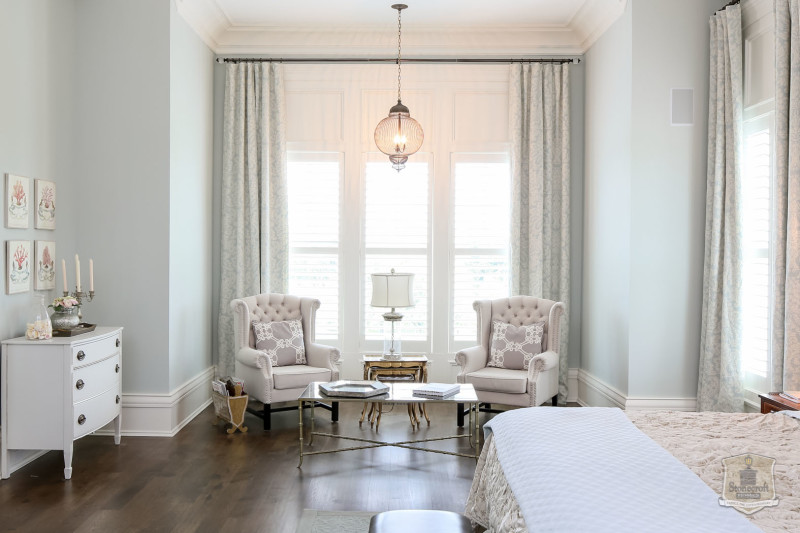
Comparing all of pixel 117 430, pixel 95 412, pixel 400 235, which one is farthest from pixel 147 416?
pixel 400 235

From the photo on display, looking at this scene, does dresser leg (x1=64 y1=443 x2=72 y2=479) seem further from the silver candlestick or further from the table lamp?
the table lamp

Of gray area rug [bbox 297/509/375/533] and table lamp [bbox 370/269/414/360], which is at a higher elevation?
table lamp [bbox 370/269/414/360]

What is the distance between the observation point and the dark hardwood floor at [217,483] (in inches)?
134

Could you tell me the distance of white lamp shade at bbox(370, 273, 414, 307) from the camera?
547cm

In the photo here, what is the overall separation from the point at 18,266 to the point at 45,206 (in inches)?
20.8

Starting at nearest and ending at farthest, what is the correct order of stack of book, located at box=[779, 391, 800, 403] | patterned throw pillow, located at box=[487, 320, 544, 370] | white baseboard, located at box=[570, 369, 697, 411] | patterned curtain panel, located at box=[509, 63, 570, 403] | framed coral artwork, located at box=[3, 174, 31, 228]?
1. stack of book, located at box=[779, 391, 800, 403]
2. framed coral artwork, located at box=[3, 174, 31, 228]
3. white baseboard, located at box=[570, 369, 697, 411]
4. patterned throw pillow, located at box=[487, 320, 544, 370]
5. patterned curtain panel, located at box=[509, 63, 570, 403]

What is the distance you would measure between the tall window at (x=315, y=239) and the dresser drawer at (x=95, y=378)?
205 cm

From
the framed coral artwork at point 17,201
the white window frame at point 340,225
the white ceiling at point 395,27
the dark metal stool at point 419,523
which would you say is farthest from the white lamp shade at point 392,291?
the dark metal stool at point 419,523

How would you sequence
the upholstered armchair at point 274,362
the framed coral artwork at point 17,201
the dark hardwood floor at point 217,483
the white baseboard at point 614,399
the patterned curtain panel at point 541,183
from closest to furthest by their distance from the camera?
the dark hardwood floor at point 217,483 < the framed coral artwork at point 17,201 < the white baseboard at point 614,399 < the upholstered armchair at point 274,362 < the patterned curtain panel at point 541,183

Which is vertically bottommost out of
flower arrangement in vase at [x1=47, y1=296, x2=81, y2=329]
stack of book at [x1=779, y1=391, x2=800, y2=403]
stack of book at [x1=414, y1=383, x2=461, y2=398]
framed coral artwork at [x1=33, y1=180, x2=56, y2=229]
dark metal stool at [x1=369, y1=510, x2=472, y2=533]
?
dark metal stool at [x1=369, y1=510, x2=472, y2=533]

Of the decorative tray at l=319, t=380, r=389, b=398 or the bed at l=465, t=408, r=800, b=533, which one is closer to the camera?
the bed at l=465, t=408, r=800, b=533

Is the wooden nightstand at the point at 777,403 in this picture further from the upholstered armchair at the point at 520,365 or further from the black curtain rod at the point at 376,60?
the black curtain rod at the point at 376,60

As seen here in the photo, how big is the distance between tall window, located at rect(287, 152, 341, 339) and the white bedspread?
12.1ft

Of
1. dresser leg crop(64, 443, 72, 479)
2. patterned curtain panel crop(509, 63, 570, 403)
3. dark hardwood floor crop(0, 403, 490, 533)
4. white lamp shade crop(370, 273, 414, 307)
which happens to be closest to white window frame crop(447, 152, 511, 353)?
patterned curtain panel crop(509, 63, 570, 403)
